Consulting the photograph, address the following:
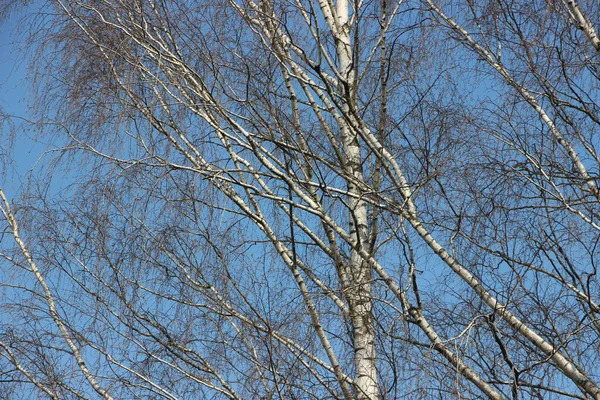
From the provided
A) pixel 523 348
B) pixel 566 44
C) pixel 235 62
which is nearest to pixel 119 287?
pixel 235 62

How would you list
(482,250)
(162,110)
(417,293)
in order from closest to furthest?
(417,293), (482,250), (162,110)

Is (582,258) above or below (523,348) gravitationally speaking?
above

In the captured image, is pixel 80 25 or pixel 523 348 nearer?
pixel 523 348

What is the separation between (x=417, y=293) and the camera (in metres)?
4.80

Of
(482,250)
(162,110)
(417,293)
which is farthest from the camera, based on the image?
(162,110)

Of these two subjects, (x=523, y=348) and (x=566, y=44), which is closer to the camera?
(x=523, y=348)

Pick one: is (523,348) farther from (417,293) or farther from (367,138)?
(367,138)

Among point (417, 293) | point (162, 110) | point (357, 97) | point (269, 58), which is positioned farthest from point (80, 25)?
point (417, 293)

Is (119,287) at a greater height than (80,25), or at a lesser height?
lesser

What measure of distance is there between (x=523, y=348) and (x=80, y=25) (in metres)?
3.39

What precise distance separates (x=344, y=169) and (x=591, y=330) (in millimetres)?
1646

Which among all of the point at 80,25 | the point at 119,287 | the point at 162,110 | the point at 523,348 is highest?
the point at 80,25

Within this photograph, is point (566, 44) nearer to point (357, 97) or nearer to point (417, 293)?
point (357, 97)

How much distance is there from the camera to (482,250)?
16.9ft
